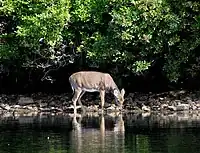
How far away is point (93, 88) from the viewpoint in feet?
95.3

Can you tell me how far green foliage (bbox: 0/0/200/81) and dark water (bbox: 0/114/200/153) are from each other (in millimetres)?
3480

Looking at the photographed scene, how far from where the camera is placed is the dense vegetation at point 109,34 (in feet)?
85.9

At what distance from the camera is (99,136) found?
61.2ft

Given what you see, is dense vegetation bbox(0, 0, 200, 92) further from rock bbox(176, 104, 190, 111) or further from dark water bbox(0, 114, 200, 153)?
dark water bbox(0, 114, 200, 153)

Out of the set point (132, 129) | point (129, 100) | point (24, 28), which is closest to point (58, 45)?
point (24, 28)

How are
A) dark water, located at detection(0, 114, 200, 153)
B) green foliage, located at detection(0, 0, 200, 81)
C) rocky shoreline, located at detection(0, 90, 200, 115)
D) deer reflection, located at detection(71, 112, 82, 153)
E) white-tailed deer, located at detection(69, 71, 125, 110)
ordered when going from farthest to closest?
white-tailed deer, located at detection(69, 71, 125, 110) < rocky shoreline, located at detection(0, 90, 200, 115) < green foliage, located at detection(0, 0, 200, 81) < deer reflection, located at detection(71, 112, 82, 153) < dark water, located at detection(0, 114, 200, 153)


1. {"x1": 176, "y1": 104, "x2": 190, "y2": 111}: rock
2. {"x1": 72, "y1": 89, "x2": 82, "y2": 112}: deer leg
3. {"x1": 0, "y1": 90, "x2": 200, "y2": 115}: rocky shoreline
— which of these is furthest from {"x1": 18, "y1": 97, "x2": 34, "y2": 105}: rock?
{"x1": 176, "y1": 104, "x2": 190, "y2": 111}: rock

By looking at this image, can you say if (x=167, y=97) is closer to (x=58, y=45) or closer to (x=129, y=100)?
(x=129, y=100)

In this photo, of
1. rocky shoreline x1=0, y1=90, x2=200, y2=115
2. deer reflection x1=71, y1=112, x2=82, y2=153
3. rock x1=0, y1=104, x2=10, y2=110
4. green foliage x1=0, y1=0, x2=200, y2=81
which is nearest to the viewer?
deer reflection x1=71, y1=112, x2=82, y2=153

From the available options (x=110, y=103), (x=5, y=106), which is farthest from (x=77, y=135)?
(x=5, y=106)

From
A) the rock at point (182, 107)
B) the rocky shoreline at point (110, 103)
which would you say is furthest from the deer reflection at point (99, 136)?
the rocky shoreline at point (110, 103)

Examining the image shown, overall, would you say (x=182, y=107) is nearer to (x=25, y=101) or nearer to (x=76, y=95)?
(x=76, y=95)

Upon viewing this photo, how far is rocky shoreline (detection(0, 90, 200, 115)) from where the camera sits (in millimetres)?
26922

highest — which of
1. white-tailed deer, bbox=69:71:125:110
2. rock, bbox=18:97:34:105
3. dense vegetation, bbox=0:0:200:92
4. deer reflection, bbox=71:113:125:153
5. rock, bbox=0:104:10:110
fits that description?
dense vegetation, bbox=0:0:200:92
